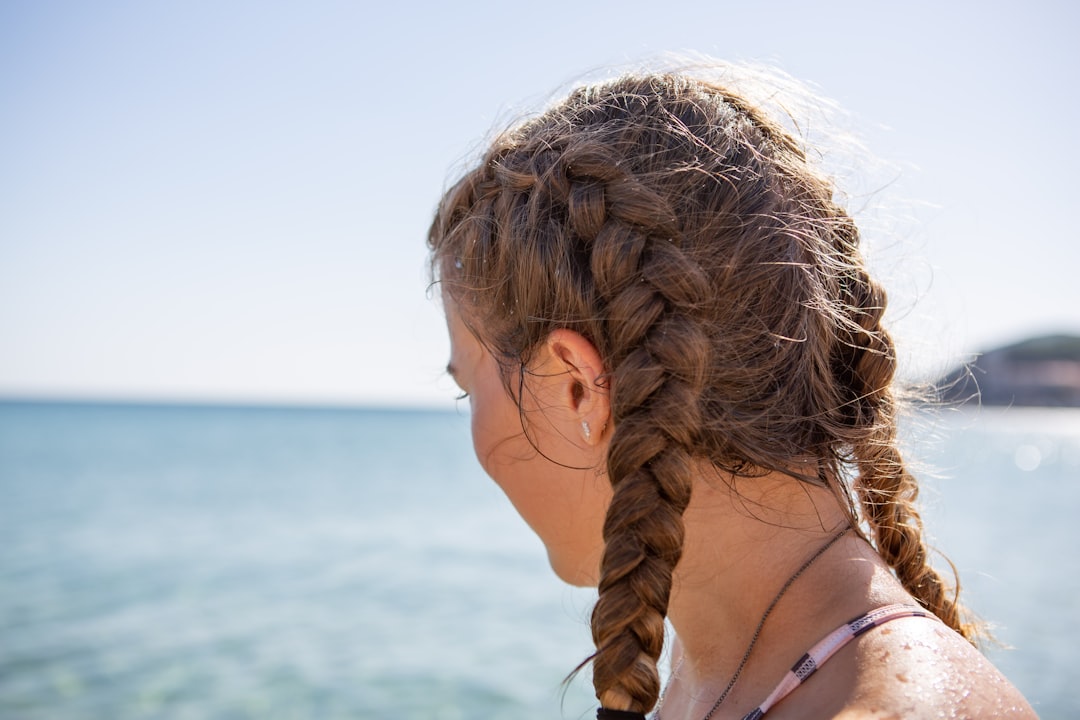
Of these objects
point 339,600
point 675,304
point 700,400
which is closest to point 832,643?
point 700,400

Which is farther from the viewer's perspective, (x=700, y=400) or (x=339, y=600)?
(x=339, y=600)

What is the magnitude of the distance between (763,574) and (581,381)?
0.50 meters

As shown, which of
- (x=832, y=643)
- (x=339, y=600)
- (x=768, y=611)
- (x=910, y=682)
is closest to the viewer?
(x=910, y=682)

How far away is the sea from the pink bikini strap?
361mm

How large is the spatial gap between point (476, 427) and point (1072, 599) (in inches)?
441

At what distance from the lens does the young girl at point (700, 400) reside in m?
1.25

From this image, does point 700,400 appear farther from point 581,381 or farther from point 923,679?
point 923,679

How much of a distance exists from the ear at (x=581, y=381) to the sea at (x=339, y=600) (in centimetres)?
38

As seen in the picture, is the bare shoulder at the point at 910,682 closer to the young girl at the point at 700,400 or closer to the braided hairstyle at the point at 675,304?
the young girl at the point at 700,400

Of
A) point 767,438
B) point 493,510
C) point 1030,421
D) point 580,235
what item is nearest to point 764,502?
point 767,438

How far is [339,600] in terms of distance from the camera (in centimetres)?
1099

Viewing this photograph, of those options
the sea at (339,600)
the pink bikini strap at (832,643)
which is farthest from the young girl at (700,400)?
the sea at (339,600)

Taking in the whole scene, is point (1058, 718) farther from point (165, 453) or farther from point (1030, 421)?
point (1030, 421)

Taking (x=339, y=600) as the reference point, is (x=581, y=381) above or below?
above
